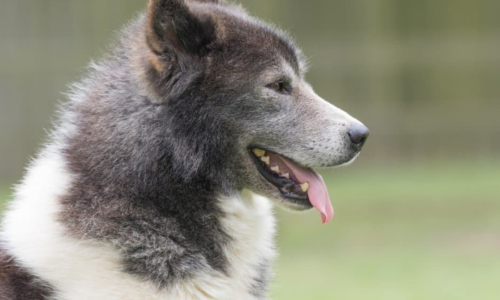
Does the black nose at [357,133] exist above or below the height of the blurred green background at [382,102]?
below

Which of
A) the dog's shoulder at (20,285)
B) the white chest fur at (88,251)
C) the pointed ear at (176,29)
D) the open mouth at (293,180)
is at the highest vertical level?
the pointed ear at (176,29)

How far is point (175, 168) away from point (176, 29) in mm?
629

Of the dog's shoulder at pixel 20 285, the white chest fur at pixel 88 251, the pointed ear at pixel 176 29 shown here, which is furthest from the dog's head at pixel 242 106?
the dog's shoulder at pixel 20 285

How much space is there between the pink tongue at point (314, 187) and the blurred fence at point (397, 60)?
35.0ft

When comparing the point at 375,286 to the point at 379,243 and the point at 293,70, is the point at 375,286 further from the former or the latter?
the point at 293,70

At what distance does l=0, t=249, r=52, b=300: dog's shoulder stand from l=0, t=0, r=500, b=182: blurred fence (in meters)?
10.9

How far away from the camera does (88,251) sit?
387 centimetres

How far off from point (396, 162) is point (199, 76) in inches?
474

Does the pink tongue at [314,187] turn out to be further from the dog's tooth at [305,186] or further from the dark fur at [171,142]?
the dark fur at [171,142]

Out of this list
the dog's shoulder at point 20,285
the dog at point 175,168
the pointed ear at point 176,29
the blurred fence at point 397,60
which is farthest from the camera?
the blurred fence at point 397,60

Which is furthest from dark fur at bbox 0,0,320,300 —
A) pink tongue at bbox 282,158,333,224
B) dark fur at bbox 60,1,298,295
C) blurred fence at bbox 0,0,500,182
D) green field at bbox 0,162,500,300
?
blurred fence at bbox 0,0,500,182

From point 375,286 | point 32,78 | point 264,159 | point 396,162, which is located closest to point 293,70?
point 264,159

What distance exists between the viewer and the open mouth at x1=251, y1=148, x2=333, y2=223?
4156 millimetres

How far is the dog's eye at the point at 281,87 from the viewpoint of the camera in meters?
4.21
